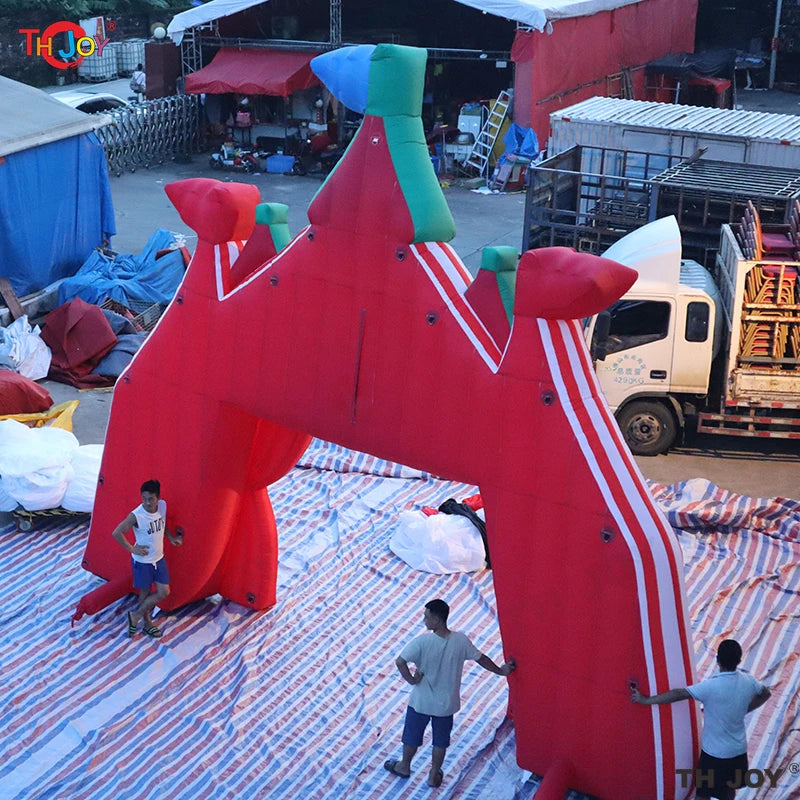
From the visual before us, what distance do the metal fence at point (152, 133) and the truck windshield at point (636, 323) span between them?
1550 cm

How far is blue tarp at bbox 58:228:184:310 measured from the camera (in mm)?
16062

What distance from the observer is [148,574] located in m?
8.49

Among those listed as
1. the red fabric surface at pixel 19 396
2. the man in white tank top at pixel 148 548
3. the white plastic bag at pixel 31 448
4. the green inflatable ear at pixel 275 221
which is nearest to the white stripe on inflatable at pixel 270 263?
the green inflatable ear at pixel 275 221

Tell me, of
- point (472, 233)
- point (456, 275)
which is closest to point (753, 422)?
point (456, 275)

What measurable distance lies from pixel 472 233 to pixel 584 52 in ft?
25.1

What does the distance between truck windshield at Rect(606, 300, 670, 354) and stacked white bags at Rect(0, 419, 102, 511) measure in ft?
18.2

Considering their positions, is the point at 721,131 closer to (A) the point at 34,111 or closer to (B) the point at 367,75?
(A) the point at 34,111

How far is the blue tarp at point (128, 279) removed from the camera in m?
16.1

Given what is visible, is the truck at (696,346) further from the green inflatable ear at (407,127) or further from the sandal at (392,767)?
the sandal at (392,767)

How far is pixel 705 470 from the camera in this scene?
12562 millimetres

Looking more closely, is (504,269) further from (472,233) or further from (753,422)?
(472,233)

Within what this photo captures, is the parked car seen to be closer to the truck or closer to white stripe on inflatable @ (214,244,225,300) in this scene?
the truck

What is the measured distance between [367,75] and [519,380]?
211 cm

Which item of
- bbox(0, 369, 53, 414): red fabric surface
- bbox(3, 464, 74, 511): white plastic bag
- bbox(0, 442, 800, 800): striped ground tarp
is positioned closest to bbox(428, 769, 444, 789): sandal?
bbox(0, 442, 800, 800): striped ground tarp
